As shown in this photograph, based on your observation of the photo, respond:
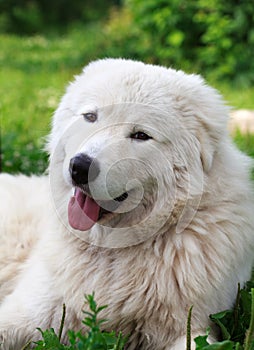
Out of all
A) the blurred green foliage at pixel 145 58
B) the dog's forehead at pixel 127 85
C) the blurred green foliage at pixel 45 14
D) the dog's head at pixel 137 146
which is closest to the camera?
the dog's head at pixel 137 146

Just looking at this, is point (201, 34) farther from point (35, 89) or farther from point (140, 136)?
point (140, 136)

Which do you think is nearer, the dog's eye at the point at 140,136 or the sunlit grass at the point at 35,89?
the dog's eye at the point at 140,136

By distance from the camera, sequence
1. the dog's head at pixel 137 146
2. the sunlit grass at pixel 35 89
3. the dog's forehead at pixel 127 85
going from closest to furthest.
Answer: the dog's head at pixel 137 146 → the dog's forehead at pixel 127 85 → the sunlit grass at pixel 35 89

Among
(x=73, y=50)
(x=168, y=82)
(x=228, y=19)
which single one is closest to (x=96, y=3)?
(x=73, y=50)

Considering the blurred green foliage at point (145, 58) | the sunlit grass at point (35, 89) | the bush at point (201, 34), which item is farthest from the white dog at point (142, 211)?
the bush at point (201, 34)

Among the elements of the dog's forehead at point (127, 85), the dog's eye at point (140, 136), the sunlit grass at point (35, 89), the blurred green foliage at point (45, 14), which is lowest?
the dog's eye at point (140, 136)

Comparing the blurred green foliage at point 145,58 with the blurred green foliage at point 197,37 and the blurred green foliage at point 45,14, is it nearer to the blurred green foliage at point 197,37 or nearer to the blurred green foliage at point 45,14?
the blurred green foliage at point 197,37

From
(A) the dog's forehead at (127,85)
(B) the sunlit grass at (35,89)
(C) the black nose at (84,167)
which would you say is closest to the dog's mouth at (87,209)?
(C) the black nose at (84,167)

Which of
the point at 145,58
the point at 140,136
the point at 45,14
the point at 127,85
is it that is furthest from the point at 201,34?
the point at 45,14

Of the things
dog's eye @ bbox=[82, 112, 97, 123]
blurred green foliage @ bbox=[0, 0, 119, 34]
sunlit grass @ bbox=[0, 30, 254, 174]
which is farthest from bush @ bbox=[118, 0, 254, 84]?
blurred green foliage @ bbox=[0, 0, 119, 34]

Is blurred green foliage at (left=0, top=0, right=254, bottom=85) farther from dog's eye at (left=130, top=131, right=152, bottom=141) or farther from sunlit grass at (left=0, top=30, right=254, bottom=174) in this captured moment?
dog's eye at (left=130, top=131, right=152, bottom=141)

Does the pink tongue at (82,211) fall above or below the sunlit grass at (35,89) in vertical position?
below

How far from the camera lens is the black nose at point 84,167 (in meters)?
2.55

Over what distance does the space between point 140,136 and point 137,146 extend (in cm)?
6
